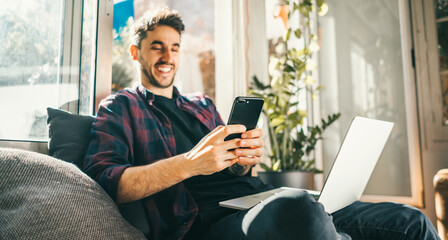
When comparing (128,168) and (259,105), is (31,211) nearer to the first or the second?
(128,168)

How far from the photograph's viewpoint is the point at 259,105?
36.0 inches

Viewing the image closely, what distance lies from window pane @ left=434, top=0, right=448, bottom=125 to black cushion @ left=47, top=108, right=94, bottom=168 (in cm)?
233

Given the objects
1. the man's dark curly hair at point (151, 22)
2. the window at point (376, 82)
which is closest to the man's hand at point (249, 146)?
the man's dark curly hair at point (151, 22)

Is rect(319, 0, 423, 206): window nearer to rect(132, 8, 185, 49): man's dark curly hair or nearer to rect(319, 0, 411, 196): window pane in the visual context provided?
rect(319, 0, 411, 196): window pane

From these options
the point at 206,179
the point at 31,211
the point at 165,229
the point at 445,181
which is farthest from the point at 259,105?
the point at 445,181

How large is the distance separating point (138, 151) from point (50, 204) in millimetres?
457

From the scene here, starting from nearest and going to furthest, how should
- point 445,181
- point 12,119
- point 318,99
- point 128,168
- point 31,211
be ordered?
point 31,211 < point 128,168 < point 12,119 < point 445,181 < point 318,99

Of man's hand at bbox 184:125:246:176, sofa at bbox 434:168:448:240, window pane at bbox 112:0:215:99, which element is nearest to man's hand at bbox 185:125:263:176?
man's hand at bbox 184:125:246:176

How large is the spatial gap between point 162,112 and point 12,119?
1.65 ft

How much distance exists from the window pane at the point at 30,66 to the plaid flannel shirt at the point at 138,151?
0.28 metres

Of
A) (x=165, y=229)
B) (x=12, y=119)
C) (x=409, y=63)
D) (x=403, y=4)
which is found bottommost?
(x=165, y=229)

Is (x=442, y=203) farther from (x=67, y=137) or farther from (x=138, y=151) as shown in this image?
(x=67, y=137)

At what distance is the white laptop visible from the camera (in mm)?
819

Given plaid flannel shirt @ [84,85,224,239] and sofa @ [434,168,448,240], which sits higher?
plaid flannel shirt @ [84,85,224,239]
